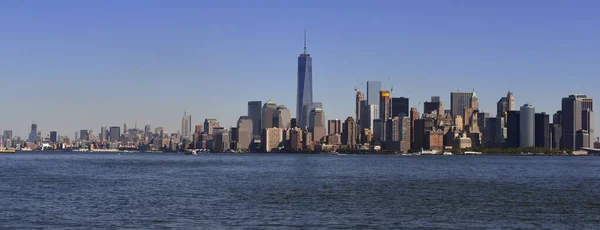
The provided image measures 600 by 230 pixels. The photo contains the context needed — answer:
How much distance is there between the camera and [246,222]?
48875 mm

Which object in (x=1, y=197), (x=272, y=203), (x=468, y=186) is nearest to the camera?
(x=272, y=203)

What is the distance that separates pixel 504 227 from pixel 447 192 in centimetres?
2866

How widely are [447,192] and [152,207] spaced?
103ft

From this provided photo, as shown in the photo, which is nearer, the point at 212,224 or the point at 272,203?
the point at 212,224

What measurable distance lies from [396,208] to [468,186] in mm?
31157

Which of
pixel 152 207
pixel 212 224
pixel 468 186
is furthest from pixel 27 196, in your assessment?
pixel 468 186

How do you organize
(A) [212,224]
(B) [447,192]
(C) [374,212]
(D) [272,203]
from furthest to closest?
(B) [447,192]
(D) [272,203]
(C) [374,212]
(A) [212,224]

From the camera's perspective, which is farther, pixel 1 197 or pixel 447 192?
pixel 447 192

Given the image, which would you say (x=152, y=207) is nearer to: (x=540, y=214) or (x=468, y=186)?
(x=540, y=214)

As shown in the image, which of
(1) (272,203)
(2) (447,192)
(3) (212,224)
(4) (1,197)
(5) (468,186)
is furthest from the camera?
(5) (468,186)

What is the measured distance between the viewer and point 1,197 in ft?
218

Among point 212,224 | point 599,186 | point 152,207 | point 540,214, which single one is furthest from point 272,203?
point 599,186

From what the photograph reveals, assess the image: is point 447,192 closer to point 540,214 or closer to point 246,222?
point 540,214

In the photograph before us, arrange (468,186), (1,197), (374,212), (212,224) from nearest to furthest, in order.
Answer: (212,224) → (374,212) → (1,197) → (468,186)
